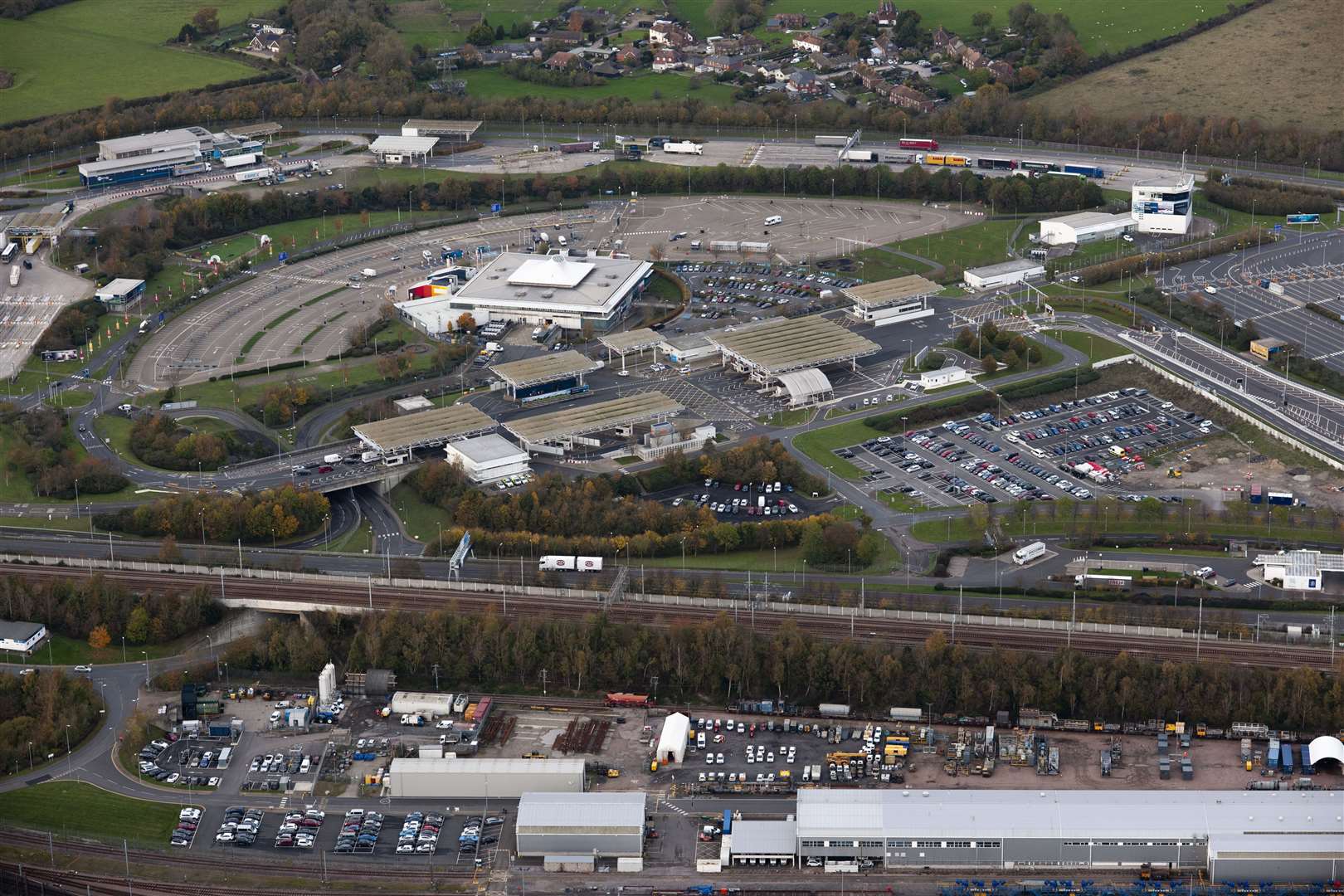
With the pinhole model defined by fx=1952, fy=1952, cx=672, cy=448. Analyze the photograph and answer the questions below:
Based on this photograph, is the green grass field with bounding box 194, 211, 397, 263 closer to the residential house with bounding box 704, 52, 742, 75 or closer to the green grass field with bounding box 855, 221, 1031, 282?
the green grass field with bounding box 855, 221, 1031, 282

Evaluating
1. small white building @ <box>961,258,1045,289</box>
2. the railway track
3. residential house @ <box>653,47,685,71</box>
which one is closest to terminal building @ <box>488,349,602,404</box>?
the railway track

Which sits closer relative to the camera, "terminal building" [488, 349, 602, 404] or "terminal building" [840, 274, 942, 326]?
"terminal building" [488, 349, 602, 404]

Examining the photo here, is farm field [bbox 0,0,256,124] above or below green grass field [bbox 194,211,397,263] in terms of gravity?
above

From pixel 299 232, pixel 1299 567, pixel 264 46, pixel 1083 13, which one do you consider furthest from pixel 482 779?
pixel 1083 13

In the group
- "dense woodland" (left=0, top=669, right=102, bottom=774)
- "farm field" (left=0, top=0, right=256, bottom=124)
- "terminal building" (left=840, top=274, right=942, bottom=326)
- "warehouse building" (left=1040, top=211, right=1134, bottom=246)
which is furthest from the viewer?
"farm field" (left=0, top=0, right=256, bottom=124)

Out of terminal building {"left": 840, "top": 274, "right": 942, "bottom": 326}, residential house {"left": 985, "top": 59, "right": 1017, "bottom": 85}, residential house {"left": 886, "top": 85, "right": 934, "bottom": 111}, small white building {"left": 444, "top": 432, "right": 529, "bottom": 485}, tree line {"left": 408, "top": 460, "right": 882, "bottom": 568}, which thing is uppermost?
residential house {"left": 985, "top": 59, "right": 1017, "bottom": 85}

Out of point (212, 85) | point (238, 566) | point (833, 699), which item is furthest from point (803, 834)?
point (212, 85)

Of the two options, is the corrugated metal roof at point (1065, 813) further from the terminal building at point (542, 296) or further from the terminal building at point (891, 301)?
the terminal building at point (542, 296)

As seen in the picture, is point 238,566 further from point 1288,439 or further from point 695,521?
point 1288,439
